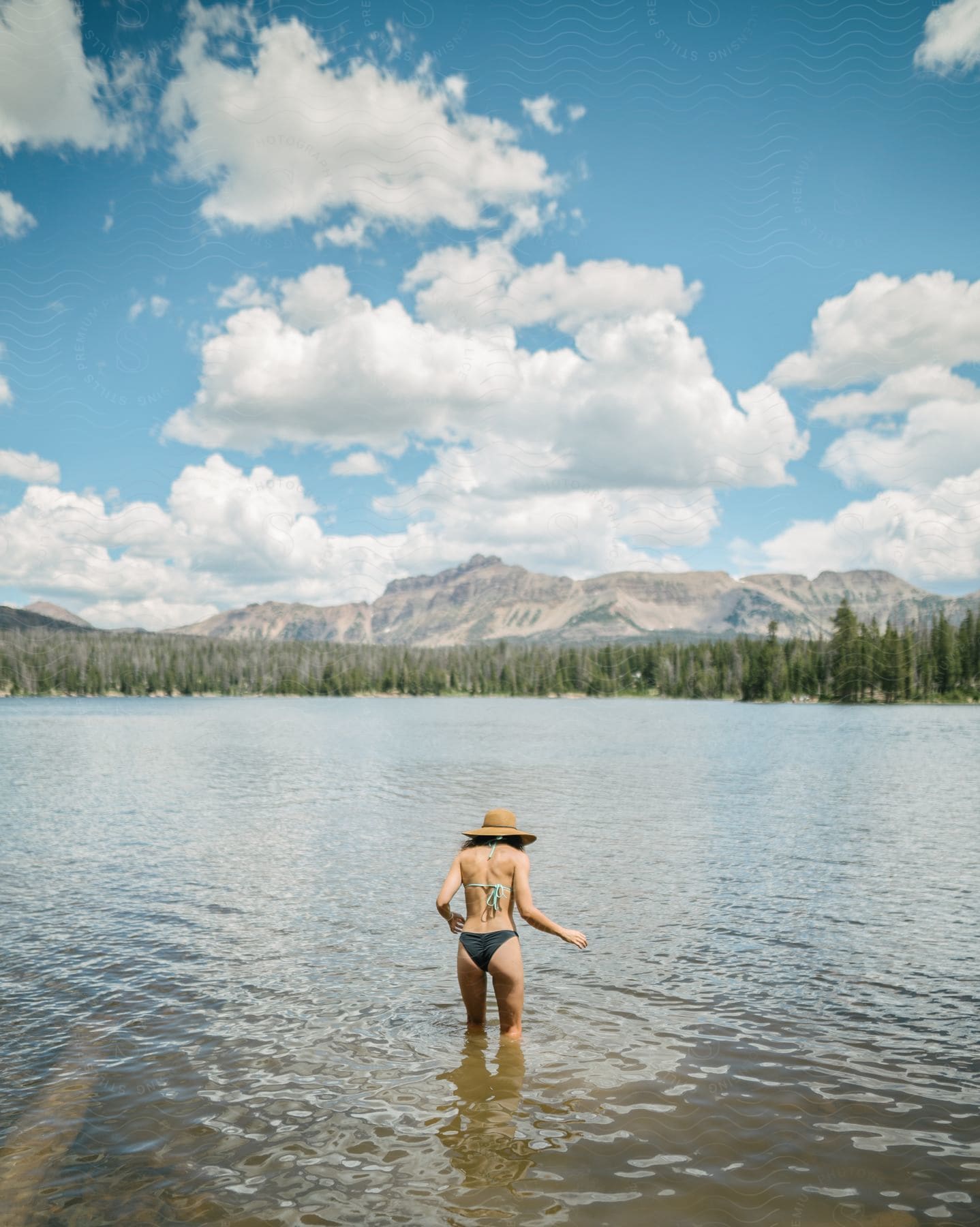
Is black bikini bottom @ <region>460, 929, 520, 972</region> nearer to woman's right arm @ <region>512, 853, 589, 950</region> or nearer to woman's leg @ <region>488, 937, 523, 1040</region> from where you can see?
woman's leg @ <region>488, 937, 523, 1040</region>

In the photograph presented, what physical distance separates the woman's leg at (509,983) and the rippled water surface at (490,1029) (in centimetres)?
36

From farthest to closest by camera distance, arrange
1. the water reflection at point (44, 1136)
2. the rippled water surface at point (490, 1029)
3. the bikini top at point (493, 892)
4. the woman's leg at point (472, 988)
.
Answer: the woman's leg at point (472, 988) < the bikini top at point (493, 892) < the rippled water surface at point (490, 1029) < the water reflection at point (44, 1136)

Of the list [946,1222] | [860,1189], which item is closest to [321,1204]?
[860,1189]

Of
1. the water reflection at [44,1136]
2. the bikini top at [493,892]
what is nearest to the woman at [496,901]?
the bikini top at [493,892]

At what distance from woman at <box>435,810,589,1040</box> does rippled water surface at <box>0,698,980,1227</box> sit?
4.56 ft

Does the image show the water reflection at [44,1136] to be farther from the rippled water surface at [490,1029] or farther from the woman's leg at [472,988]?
the woman's leg at [472,988]

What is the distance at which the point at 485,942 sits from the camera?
11.6 metres

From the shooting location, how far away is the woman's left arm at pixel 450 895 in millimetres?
11211

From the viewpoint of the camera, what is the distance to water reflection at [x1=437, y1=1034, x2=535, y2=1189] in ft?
29.2

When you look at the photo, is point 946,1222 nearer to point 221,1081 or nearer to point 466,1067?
point 466,1067

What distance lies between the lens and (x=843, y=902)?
21016 millimetres

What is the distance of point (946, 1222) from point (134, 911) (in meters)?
18.7

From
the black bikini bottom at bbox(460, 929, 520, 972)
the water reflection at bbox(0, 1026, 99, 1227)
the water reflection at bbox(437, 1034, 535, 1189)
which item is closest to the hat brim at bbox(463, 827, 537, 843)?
the black bikini bottom at bbox(460, 929, 520, 972)

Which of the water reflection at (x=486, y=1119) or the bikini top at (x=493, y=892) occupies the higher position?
the bikini top at (x=493, y=892)
